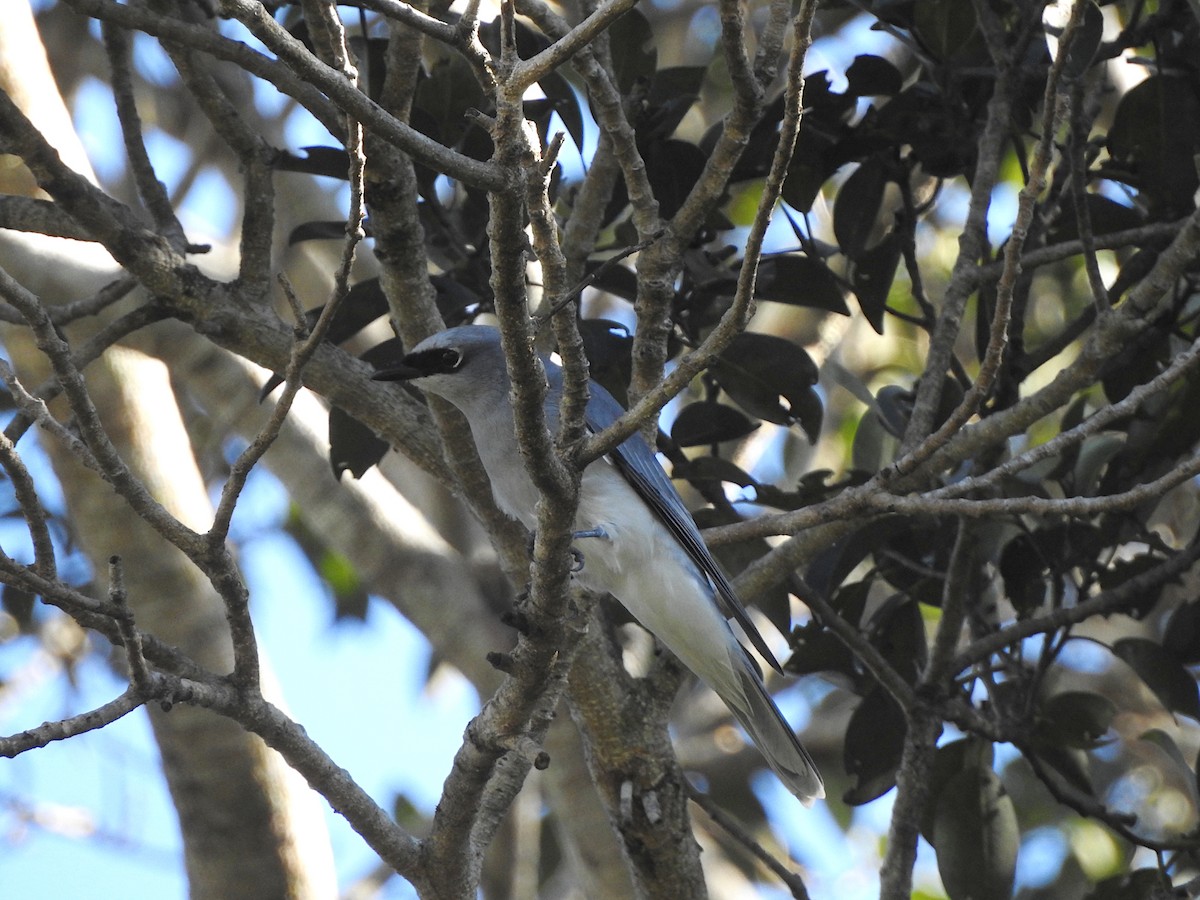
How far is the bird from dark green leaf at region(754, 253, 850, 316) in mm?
610

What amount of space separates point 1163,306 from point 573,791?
8.61 feet

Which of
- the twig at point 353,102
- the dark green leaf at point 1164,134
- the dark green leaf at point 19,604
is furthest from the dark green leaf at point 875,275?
the dark green leaf at point 19,604

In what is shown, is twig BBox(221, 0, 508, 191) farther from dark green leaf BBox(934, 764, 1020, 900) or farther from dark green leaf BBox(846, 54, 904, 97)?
dark green leaf BBox(934, 764, 1020, 900)

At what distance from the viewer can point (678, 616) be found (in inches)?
155

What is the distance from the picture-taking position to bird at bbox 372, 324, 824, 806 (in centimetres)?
385

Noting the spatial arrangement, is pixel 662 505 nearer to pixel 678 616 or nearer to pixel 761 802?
pixel 678 616

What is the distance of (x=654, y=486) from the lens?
3943 millimetres

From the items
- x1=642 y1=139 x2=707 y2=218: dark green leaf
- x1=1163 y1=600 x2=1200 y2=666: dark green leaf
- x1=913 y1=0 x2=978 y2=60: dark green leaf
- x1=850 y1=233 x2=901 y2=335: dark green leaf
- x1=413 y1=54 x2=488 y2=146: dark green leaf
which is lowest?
x1=1163 y1=600 x2=1200 y2=666: dark green leaf

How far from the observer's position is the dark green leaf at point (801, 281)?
3.99 metres

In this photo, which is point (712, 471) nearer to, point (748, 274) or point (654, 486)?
point (654, 486)

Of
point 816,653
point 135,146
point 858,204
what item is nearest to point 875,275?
point 858,204

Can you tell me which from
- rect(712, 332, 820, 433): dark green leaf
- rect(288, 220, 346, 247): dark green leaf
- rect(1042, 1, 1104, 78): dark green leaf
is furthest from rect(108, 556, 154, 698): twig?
rect(1042, 1, 1104, 78): dark green leaf

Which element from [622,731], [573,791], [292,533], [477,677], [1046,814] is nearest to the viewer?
[622,731]

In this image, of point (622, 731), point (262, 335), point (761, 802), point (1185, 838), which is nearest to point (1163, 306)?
point (1185, 838)
